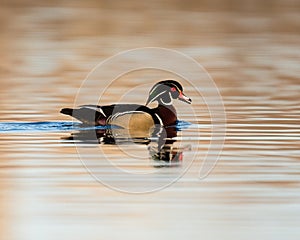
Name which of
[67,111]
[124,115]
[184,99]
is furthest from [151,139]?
[184,99]

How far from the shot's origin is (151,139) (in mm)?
9156

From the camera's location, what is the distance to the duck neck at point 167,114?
986 centimetres

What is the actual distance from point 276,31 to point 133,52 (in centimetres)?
343

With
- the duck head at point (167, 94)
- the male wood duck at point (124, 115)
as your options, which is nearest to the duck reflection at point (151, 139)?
the male wood duck at point (124, 115)

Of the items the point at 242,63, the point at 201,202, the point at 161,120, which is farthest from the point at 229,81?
the point at 201,202

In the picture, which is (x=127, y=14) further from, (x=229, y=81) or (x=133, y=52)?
(x=229, y=81)

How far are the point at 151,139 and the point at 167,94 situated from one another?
4.44 feet

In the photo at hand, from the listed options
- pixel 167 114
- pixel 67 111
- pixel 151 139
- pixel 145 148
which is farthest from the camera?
pixel 167 114

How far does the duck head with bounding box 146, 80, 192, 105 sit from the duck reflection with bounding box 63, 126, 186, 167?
0.61 m

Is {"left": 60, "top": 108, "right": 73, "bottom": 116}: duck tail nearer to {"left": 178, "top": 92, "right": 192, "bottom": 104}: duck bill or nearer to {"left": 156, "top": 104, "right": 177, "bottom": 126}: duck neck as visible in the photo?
{"left": 156, "top": 104, "right": 177, "bottom": 126}: duck neck

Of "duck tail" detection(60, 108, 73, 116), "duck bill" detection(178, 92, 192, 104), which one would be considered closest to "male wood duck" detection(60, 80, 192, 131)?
"duck tail" detection(60, 108, 73, 116)

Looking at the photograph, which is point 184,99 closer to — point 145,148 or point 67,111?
point 67,111

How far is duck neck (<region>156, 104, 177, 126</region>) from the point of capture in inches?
388

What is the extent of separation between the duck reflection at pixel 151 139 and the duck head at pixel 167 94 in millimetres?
615
